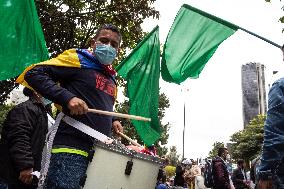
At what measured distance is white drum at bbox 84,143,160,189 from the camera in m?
2.46

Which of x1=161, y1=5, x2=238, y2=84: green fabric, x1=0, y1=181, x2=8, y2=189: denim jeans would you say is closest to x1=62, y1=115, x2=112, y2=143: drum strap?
x1=0, y1=181, x2=8, y2=189: denim jeans

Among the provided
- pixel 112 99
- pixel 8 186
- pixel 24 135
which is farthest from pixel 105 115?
pixel 8 186

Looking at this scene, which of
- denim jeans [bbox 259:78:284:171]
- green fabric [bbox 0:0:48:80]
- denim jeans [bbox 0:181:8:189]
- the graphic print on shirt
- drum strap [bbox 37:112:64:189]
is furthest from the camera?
green fabric [bbox 0:0:48:80]

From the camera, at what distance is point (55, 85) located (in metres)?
2.67

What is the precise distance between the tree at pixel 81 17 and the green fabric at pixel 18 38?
4.67 metres

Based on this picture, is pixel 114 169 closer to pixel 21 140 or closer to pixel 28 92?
pixel 21 140

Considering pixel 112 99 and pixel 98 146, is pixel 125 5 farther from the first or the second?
pixel 98 146

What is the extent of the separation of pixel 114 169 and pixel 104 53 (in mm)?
986

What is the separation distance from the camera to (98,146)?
250 centimetres

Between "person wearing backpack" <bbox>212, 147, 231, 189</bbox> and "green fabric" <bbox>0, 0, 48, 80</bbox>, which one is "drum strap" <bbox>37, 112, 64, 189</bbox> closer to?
"green fabric" <bbox>0, 0, 48, 80</bbox>

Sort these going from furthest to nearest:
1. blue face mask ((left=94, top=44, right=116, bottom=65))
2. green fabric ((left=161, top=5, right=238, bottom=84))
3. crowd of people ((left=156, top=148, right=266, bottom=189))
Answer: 1. crowd of people ((left=156, top=148, right=266, bottom=189))
2. green fabric ((left=161, top=5, right=238, bottom=84))
3. blue face mask ((left=94, top=44, right=116, bottom=65))

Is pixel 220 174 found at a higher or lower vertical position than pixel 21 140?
higher

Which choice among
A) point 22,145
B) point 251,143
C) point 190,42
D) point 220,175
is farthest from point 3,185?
point 251,143

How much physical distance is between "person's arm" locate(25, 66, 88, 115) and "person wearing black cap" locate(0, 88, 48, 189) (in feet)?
2.46
